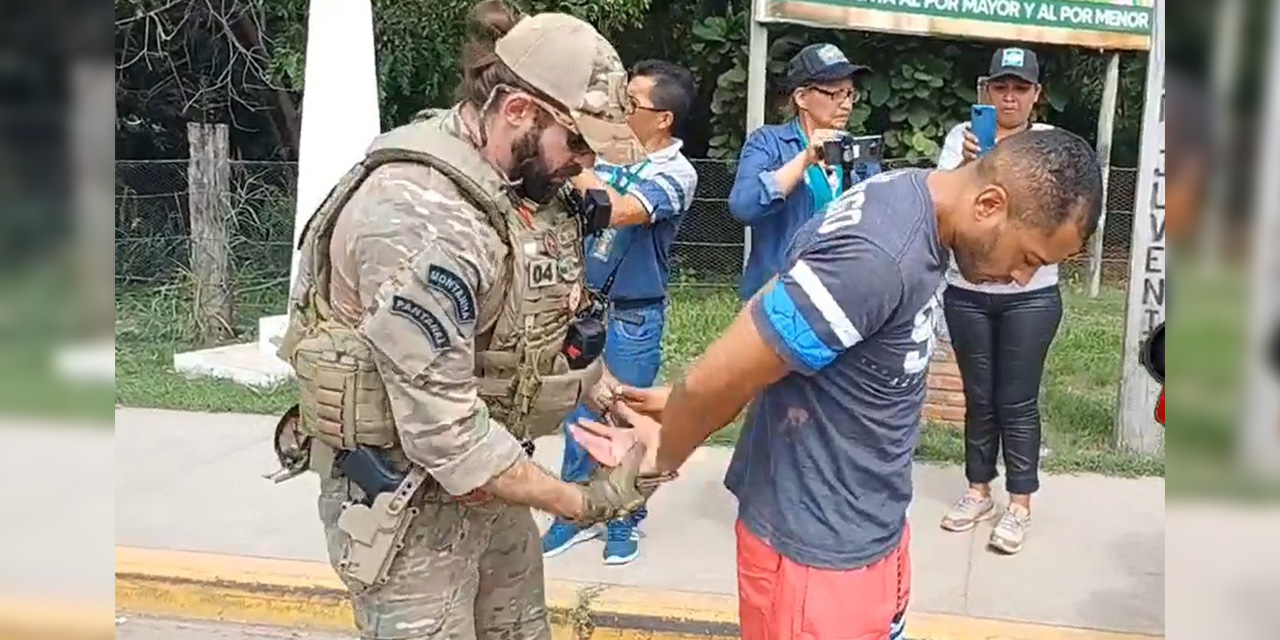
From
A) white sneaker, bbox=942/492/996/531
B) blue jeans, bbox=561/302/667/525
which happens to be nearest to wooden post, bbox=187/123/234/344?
blue jeans, bbox=561/302/667/525

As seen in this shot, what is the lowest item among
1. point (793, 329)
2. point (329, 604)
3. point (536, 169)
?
point (329, 604)

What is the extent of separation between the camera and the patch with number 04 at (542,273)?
2486 millimetres

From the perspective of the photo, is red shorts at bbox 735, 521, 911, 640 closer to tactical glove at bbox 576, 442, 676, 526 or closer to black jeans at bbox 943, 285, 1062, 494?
tactical glove at bbox 576, 442, 676, 526

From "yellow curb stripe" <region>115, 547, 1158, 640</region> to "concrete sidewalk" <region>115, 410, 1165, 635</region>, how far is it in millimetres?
89

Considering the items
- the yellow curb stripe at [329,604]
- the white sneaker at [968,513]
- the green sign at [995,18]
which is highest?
the green sign at [995,18]

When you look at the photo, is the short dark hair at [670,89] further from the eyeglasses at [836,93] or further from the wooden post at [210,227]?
the wooden post at [210,227]

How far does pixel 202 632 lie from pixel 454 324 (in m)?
2.65

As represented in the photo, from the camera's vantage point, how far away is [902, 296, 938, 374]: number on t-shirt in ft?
7.56

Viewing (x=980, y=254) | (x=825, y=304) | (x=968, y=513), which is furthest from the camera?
(x=968, y=513)

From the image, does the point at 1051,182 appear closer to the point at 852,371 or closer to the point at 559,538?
the point at 852,371

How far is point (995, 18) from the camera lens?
691 centimetres

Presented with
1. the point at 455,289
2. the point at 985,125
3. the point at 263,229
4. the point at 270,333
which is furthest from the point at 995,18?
the point at 455,289

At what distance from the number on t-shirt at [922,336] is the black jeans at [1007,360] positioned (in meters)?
2.11
